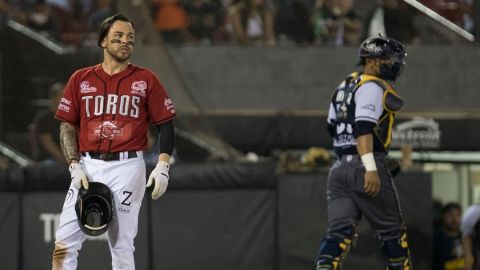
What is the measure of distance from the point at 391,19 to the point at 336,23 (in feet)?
2.39

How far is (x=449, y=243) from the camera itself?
39.7 ft

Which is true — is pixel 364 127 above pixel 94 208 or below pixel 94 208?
above

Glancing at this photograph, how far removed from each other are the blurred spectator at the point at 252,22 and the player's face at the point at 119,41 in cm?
694

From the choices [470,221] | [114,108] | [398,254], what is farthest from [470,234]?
[114,108]

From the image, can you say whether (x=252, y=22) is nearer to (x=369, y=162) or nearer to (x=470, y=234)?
(x=470, y=234)

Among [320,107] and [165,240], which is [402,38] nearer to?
[320,107]

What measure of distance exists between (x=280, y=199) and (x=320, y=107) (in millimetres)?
3207

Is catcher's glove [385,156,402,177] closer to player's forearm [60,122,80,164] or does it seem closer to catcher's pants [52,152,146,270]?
catcher's pants [52,152,146,270]

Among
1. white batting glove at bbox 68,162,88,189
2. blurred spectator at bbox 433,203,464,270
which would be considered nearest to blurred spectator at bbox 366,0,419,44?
blurred spectator at bbox 433,203,464,270

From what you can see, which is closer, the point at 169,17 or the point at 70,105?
the point at 70,105

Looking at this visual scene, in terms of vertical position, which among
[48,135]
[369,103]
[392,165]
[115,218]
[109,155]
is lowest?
[115,218]

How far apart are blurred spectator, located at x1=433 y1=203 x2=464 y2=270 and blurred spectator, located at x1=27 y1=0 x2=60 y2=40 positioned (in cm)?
549

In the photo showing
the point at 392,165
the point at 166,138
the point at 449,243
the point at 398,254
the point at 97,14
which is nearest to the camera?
the point at 166,138

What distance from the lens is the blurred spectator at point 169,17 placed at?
14.4m
